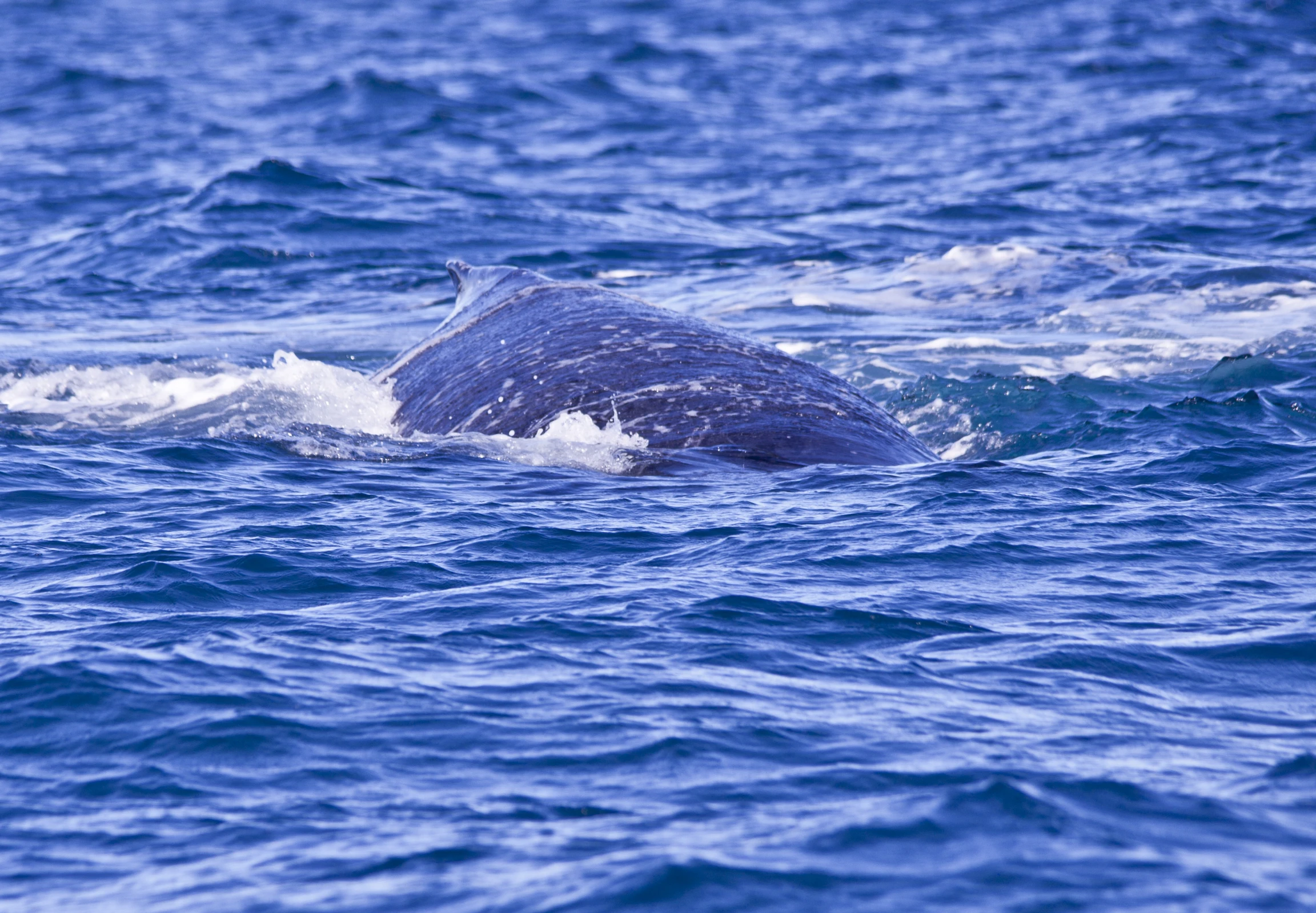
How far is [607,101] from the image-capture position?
3506 cm

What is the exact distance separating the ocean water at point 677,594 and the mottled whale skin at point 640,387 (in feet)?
1.02

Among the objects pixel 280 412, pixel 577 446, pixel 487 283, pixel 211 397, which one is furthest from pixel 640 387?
pixel 211 397

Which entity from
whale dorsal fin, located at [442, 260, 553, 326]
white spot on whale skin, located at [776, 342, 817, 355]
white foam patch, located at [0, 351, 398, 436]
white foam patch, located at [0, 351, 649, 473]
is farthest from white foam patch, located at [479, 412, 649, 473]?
white spot on whale skin, located at [776, 342, 817, 355]

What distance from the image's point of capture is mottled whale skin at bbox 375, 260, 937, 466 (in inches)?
393

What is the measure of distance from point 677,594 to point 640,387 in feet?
9.89

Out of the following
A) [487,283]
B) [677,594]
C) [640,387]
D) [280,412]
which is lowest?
[677,594]

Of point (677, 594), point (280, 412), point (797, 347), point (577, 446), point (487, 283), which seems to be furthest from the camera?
point (797, 347)

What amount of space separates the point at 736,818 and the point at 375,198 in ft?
70.1

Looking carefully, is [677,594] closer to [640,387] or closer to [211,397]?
[640,387]

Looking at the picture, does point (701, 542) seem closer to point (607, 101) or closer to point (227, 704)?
point (227, 704)

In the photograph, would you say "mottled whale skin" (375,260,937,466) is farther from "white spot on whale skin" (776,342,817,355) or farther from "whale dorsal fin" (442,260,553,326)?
"white spot on whale skin" (776,342,817,355)

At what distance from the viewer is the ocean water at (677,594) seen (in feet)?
16.3

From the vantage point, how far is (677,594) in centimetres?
754

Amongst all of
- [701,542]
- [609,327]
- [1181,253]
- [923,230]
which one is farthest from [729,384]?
[923,230]
